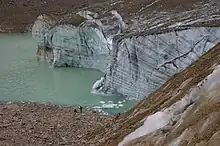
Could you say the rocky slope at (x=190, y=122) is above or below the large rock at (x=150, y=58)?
above

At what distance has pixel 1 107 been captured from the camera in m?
36.8

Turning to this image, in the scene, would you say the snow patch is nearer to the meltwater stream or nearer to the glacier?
the glacier

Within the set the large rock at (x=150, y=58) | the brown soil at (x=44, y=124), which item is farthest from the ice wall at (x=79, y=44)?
the brown soil at (x=44, y=124)

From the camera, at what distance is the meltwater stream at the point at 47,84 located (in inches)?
1551

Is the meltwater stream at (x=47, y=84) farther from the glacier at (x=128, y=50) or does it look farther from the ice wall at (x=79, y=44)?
the glacier at (x=128, y=50)

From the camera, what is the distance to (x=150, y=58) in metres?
39.3

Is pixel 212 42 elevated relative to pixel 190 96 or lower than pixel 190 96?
lower

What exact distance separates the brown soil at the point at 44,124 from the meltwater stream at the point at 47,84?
2.99 meters

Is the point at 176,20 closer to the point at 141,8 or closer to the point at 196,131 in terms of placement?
the point at 141,8

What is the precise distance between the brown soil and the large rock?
5.83 meters

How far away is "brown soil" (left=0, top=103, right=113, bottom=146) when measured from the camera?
26250 mm

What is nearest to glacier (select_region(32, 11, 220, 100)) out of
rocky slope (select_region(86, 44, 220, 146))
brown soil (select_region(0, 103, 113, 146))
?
brown soil (select_region(0, 103, 113, 146))

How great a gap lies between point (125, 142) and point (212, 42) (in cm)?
1911

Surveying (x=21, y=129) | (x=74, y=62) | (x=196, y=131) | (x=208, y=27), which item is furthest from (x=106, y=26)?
(x=196, y=131)
